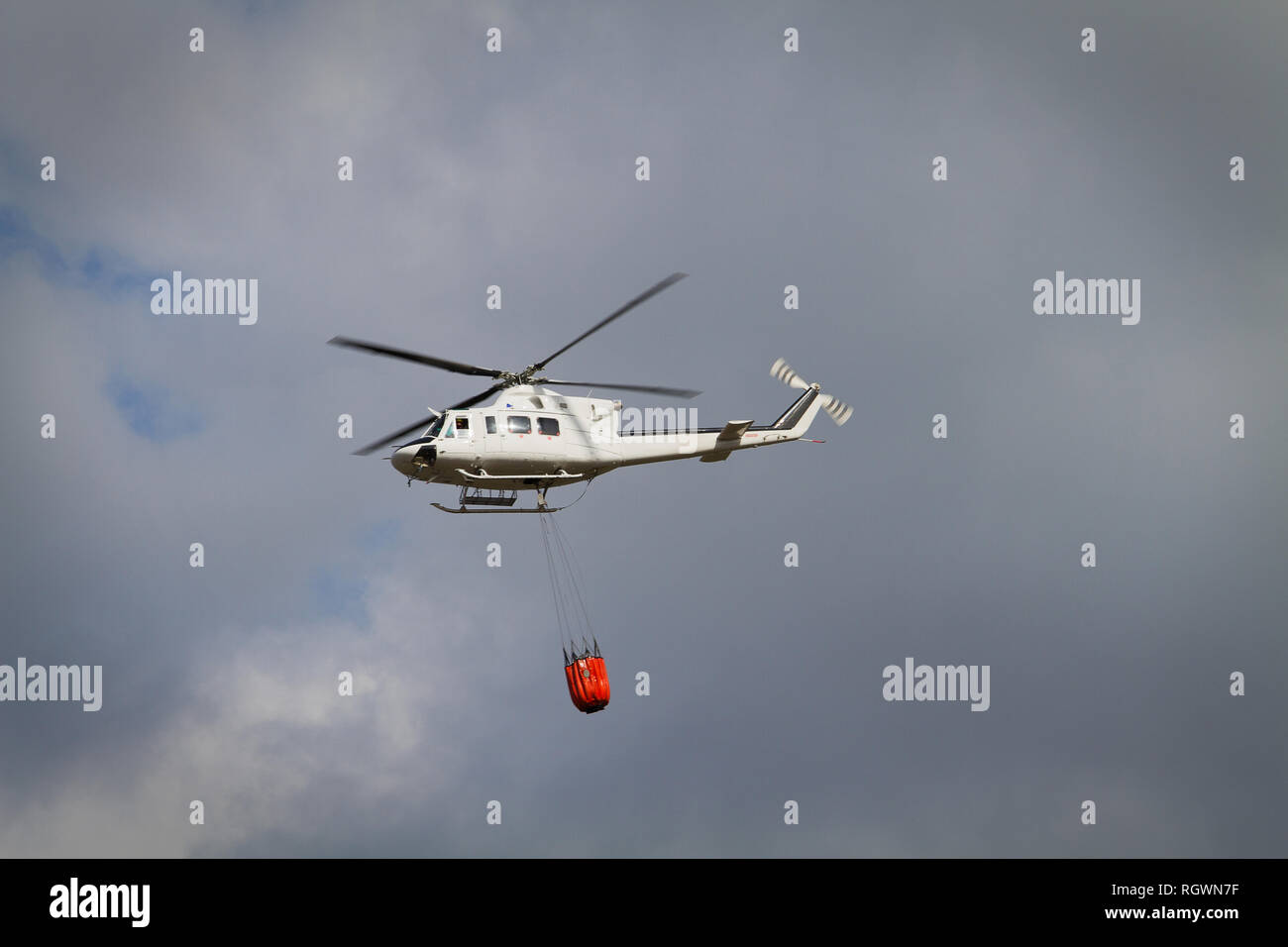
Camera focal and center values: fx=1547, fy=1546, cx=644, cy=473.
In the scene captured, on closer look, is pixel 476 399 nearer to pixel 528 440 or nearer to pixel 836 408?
pixel 528 440

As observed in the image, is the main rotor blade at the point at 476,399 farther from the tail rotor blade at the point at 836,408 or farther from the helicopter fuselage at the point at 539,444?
the tail rotor blade at the point at 836,408

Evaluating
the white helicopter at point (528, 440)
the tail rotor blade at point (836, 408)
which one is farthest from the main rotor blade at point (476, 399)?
the tail rotor blade at point (836, 408)

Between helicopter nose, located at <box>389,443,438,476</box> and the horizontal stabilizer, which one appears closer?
helicopter nose, located at <box>389,443,438,476</box>

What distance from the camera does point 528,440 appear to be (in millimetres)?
52656

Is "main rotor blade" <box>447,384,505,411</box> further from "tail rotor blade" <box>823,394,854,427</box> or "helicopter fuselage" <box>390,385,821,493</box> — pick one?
"tail rotor blade" <box>823,394,854,427</box>

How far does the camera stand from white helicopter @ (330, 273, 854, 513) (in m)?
51.1

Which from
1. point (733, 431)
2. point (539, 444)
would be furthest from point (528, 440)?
point (733, 431)

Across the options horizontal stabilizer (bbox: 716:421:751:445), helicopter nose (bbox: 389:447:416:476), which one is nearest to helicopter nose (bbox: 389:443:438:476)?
helicopter nose (bbox: 389:447:416:476)

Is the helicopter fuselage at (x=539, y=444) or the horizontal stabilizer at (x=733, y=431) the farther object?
the horizontal stabilizer at (x=733, y=431)

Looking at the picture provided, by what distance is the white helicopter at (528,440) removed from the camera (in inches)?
2013
